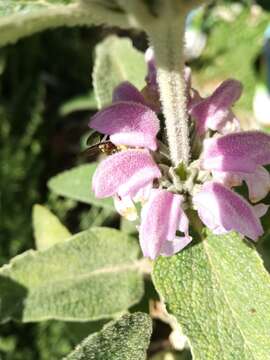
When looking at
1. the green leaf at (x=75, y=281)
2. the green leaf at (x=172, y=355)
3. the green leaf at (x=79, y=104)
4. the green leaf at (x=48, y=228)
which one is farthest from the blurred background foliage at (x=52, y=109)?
the green leaf at (x=75, y=281)

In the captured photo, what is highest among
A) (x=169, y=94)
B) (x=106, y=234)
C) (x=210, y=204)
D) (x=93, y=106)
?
(x=169, y=94)

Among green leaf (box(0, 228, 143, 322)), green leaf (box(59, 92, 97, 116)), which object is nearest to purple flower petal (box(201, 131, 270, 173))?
green leaf (box(0, 228, 143, 322))

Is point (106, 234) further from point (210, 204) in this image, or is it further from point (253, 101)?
point (253, 101)

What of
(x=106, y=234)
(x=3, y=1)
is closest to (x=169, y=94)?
(x=3, y=1)

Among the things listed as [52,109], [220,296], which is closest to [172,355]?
[220,296]

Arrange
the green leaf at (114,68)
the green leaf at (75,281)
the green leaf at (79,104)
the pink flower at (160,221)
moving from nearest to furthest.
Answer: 1. the pink flower at (160,221)
2. the green leaf at (75,281)
3. the green leaf at (114,68)
4. the green leaf at (79,104)

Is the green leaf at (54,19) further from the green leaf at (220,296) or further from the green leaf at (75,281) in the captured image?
the green leaf at (75,281)
